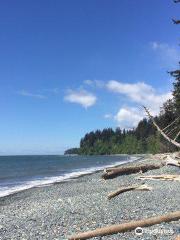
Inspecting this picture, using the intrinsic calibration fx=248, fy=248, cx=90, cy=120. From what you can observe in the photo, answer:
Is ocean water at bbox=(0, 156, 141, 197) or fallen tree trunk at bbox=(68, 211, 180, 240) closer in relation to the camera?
fallen tree trunk at bbox=(68, 211, 180, 240)

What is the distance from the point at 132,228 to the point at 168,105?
4581cm

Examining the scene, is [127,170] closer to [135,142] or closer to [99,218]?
[99,218]

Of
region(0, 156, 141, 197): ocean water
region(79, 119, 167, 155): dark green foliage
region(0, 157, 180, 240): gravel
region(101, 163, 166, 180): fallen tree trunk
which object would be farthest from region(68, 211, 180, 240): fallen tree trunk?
region(79, 119, 167, 155): dark green foliage

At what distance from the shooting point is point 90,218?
8547 mm

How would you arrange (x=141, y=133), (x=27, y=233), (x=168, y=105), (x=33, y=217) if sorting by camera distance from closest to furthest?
(x=27, y=233)
(x=33, y=217)
(x=168, y=105)
(x=141, y=133)

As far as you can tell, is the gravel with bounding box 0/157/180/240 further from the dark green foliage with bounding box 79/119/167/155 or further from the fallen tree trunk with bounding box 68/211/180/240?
the dark green foliage with bounding box 79/119/167/155

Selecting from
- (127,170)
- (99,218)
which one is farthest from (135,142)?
(99,218)

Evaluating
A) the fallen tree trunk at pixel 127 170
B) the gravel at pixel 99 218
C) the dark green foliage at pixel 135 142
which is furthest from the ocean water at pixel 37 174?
the dark green foliage at pixel 135 142

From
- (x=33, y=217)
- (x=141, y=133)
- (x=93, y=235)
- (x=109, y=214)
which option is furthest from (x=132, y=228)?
(x=141, y=133)

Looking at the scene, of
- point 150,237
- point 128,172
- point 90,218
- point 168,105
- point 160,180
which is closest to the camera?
point 150,237

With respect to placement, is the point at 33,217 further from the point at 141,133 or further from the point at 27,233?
the point at 141,133

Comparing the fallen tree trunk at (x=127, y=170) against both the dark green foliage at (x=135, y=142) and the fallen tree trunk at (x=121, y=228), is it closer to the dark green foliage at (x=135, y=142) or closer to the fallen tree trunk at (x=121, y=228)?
the fallen tree trunk at (x=121, y=228)

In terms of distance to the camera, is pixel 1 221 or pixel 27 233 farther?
pixel 1 221

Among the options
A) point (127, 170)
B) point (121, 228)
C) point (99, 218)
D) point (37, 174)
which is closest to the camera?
point (121, 228)
